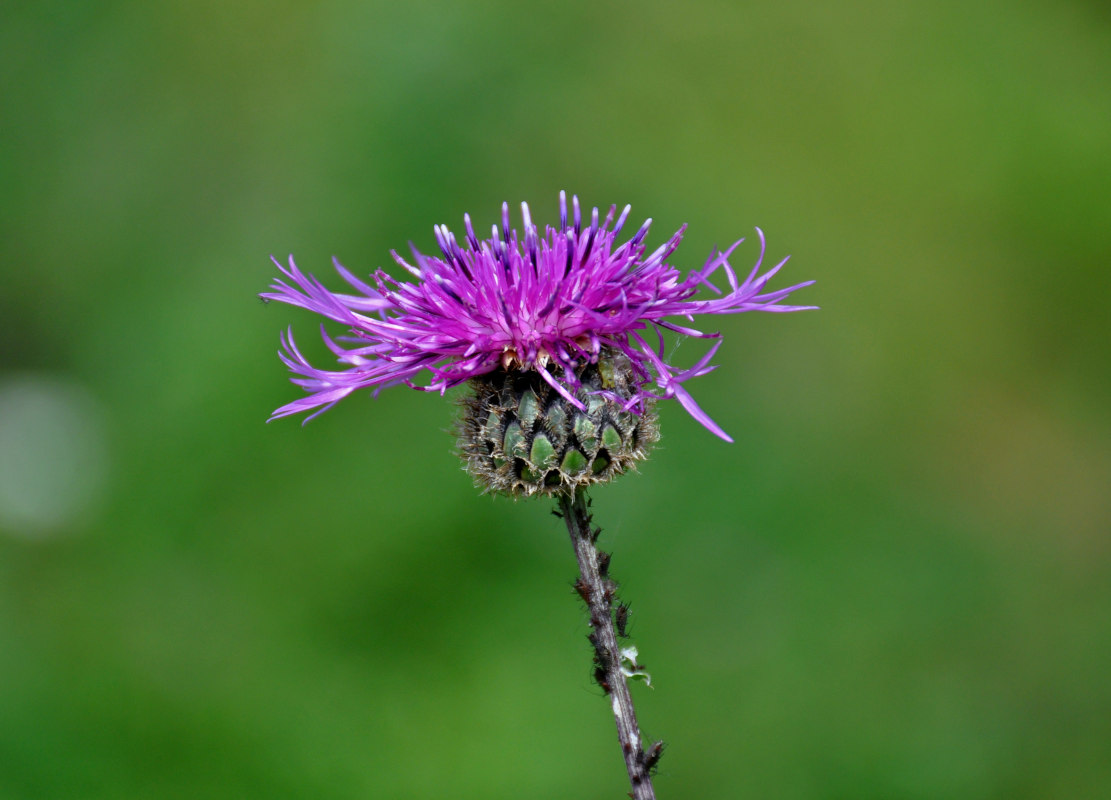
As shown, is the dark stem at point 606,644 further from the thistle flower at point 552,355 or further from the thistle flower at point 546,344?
the thistle flower at point 546,344

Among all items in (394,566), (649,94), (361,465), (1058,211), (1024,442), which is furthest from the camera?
(649,94)

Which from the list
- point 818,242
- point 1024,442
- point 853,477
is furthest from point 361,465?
point 1024,442

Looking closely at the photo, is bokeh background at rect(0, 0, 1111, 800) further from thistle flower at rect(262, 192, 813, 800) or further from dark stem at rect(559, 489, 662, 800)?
thistle flower at rect(262, 192, 813, 800)

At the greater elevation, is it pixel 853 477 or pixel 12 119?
pixel 12 119

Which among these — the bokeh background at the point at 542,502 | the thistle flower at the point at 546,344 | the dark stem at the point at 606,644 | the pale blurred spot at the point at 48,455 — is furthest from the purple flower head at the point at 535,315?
the pale blurred spot at the point at 48,455

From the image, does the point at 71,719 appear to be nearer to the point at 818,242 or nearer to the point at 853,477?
the point at 853,477

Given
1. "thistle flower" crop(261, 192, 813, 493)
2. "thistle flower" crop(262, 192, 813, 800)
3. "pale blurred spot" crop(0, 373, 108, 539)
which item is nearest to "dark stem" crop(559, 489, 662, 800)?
"thistle flower" crop(262, 192, 813, 800)

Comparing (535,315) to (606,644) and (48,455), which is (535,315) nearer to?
(606,644)
